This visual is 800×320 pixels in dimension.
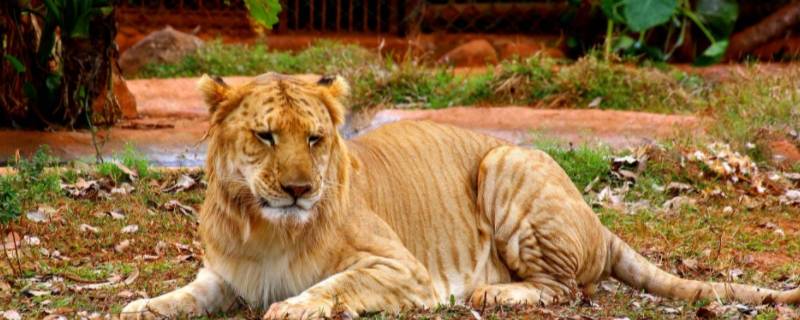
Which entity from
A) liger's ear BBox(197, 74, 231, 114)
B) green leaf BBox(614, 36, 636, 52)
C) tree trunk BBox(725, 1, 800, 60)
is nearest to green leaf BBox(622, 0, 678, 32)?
green leaf BBox(614, 36, 636, 52)

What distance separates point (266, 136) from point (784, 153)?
6.04 metres

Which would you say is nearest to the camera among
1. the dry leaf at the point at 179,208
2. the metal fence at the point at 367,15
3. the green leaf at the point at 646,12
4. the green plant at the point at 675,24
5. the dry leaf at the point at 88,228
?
the dry leaf at the point at 88,228

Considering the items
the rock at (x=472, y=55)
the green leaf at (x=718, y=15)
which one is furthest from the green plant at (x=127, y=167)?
the green leaf at (x=718, y=15)

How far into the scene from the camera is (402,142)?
6336 millimetres

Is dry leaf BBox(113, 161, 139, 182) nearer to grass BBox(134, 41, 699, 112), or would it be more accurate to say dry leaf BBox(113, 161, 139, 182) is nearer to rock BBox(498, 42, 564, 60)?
grass BBox(134, 41, 699, 112)

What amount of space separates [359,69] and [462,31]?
514 cm

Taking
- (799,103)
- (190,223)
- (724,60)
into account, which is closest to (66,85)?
(190,223)

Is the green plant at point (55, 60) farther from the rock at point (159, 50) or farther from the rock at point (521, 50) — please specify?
the rock at point (521, 50)

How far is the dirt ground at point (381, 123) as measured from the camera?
9922 mm

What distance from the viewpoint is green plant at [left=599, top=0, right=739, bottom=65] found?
1480 cm

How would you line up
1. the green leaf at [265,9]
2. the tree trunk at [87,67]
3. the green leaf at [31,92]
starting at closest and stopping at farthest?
the green leaf at [265,9] → the tree trunk at [87,67] → the green leaf at [31,92]

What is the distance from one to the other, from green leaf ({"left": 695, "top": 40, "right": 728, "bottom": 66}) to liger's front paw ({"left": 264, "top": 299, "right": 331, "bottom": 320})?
38.0 ft

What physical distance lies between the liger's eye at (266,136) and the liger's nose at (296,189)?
0.72 ft

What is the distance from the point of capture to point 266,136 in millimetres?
5039
